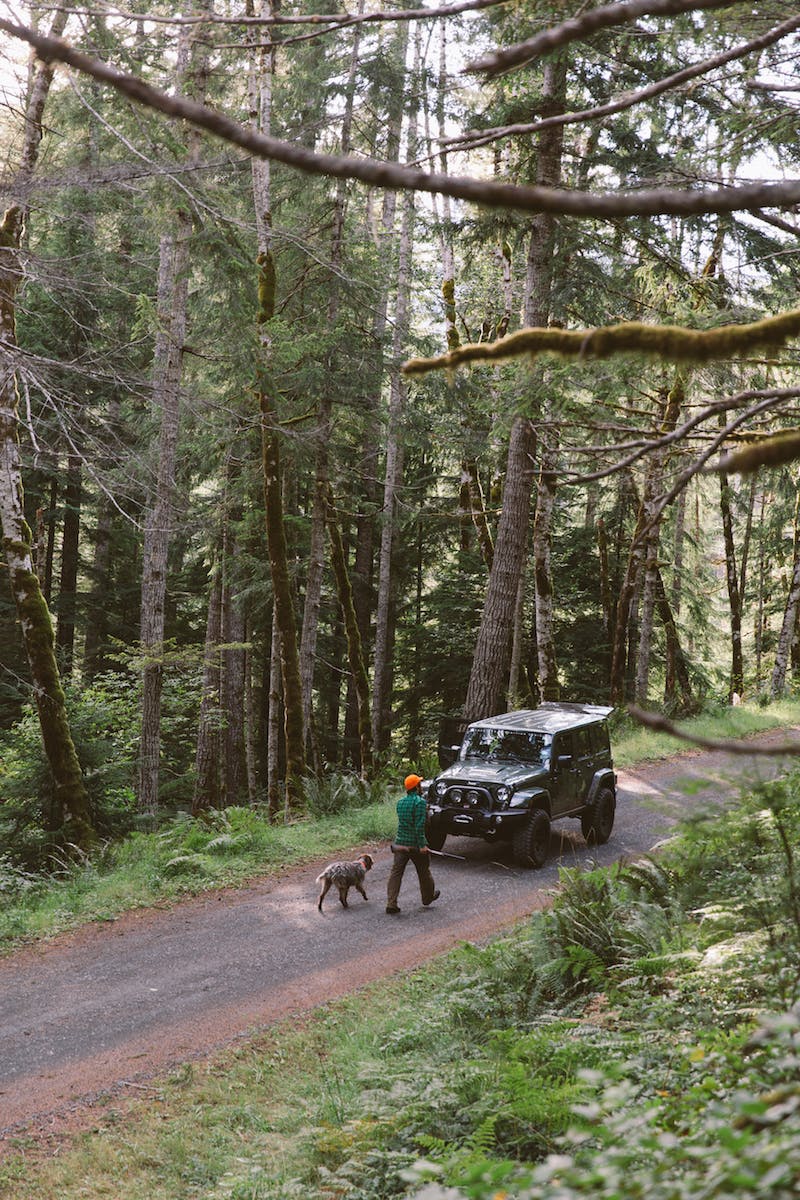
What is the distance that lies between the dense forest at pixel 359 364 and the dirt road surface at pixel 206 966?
3.72 meters

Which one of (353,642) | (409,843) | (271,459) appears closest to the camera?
(409,843)

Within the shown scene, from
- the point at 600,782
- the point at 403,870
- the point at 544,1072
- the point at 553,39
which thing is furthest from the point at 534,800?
the point at 553,39

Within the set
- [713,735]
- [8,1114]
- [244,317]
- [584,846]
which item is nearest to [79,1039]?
[8,1114]

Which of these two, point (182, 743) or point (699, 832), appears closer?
point (699, 832)

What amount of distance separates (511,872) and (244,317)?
10.2m

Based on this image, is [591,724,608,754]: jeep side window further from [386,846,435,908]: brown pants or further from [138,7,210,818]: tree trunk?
[138,7,210,818]: tree trunk

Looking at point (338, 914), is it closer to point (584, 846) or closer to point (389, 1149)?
point (584, 846)

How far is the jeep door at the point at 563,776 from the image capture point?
12812 mm

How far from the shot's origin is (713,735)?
20.2 m

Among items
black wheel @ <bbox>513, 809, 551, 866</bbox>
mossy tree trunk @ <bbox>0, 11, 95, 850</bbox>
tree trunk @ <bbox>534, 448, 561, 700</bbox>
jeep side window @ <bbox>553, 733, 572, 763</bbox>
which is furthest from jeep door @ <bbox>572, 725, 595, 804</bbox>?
mossy tree trunk @ <bbox>0, 11, 95, 850</bbox>

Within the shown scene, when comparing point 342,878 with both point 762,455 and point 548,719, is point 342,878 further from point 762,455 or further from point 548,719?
point 762,455

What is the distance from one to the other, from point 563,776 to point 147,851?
21.8 ft

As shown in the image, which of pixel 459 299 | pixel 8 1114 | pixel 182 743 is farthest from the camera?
pixel 182 743

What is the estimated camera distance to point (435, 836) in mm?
12953
